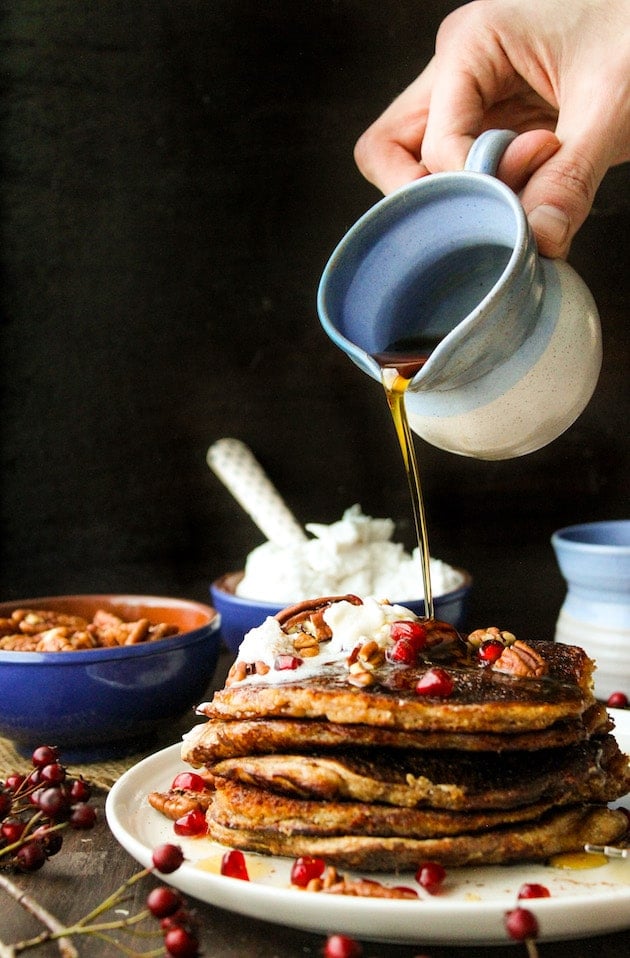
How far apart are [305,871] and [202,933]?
15 centimetres

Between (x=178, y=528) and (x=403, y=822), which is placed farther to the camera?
(x=178, y=528)

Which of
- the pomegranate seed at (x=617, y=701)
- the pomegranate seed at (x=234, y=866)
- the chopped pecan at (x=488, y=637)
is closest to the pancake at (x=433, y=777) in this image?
the pomegranate seed at (x=234, y=866)

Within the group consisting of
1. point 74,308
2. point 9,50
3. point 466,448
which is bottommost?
point 466,448

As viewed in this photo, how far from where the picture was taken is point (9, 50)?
2.98 metres

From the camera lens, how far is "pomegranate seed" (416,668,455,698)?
1363mm

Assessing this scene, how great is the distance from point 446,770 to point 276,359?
206 cm

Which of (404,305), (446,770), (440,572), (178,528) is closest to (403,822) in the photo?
(446,770)

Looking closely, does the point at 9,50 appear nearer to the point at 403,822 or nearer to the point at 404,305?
the point at 404,305

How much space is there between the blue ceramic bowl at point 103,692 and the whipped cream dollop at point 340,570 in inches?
15.4

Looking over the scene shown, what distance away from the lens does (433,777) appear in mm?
1331

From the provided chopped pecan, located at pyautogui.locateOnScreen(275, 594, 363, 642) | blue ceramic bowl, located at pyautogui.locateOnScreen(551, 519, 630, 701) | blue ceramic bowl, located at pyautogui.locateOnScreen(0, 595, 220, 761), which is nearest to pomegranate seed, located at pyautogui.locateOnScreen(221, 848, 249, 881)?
chopped pecan, located at pyautogui.locateOnScreen(275, 594, 363, 642)

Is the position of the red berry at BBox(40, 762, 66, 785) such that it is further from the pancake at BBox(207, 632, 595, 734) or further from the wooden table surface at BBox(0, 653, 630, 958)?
the pancake at BBox(207, 632, 595, 734)

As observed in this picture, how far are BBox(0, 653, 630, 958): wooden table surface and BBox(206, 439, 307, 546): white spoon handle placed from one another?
1.31 meters

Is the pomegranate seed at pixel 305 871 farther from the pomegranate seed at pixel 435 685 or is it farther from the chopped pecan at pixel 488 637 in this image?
the chopped pecan at pixel 488 637
